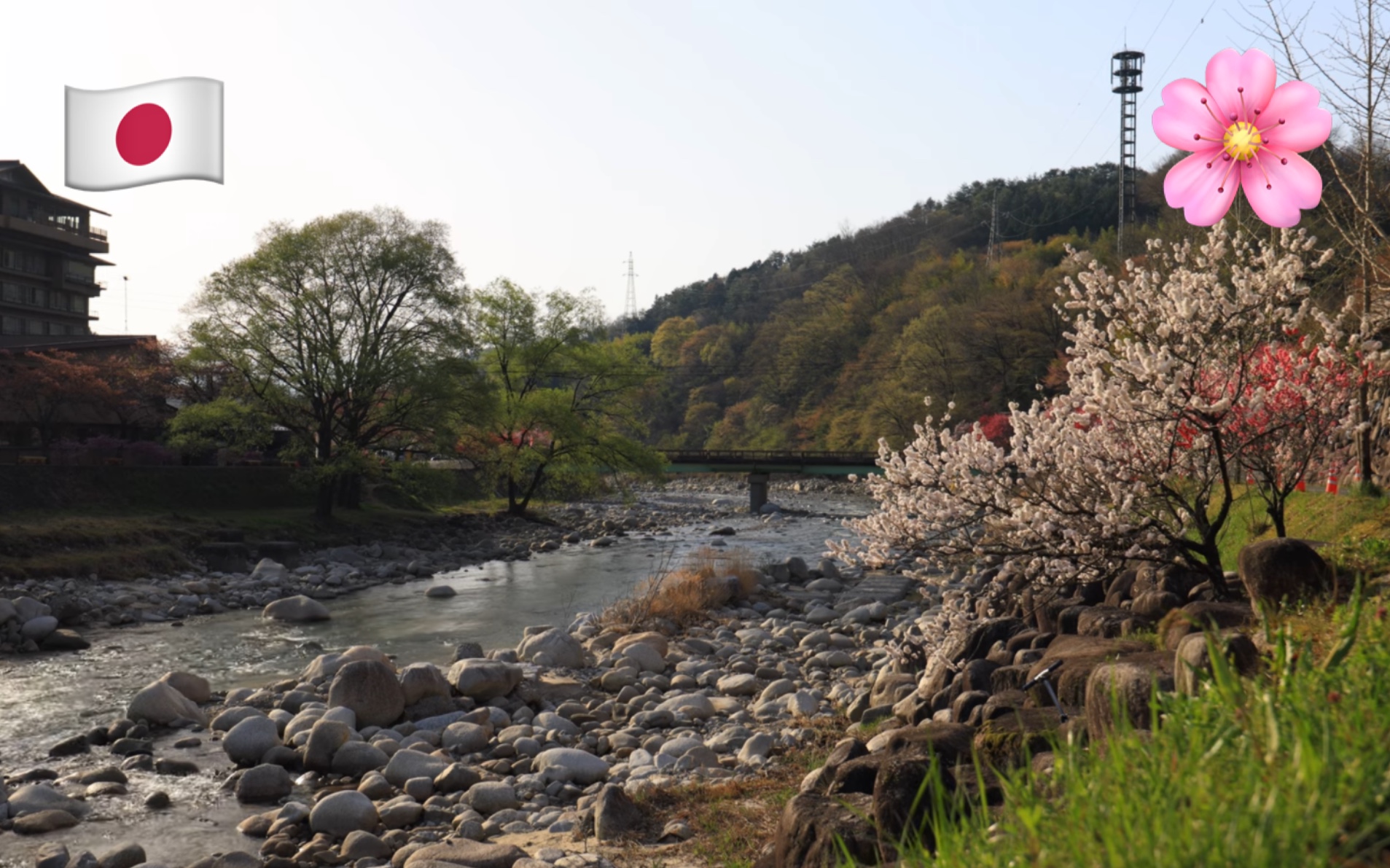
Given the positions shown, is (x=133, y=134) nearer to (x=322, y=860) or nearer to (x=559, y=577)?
(x=322, y=860)

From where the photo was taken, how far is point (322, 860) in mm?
7195

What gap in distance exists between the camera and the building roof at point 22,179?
151ft

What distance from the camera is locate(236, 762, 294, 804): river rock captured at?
343 inches

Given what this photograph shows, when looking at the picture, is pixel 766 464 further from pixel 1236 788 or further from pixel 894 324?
pixel 1236 788

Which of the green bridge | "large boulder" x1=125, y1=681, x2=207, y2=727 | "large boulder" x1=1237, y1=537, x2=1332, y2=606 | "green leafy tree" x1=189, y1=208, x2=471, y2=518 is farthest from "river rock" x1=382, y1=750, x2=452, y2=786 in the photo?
the green bridge

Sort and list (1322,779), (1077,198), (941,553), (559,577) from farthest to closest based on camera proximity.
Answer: (1077,198) < (559,577) < (941,553) < (1322,779)

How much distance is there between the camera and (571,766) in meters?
8.85

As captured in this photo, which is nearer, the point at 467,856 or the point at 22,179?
the point at 467,856

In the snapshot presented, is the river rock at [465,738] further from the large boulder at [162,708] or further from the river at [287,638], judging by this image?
the river at [287,638]

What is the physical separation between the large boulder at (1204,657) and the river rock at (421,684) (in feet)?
28.4

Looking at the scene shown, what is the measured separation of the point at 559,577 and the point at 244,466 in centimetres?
→ 1490

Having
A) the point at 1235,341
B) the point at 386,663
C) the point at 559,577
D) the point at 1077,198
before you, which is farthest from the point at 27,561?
the point at 1077,198

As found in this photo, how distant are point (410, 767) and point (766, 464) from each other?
133 ft

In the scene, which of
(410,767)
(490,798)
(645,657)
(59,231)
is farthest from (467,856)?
→ (59,231)
